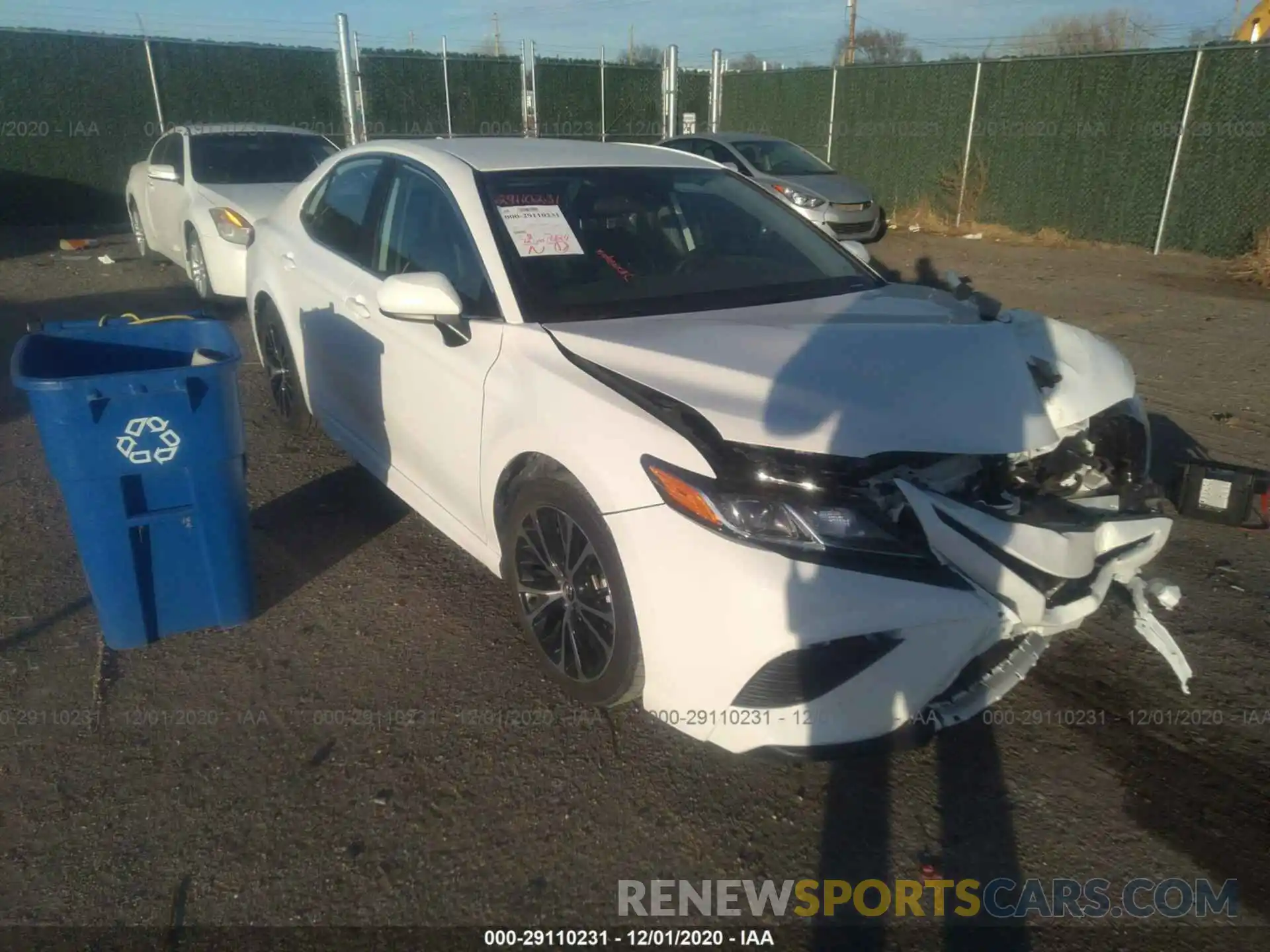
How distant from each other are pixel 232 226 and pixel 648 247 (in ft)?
19.2

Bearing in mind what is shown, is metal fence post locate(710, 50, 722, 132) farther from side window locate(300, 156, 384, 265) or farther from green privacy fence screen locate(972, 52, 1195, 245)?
side window locate(300, 156, 384, 265)

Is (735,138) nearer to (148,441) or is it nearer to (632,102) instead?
(632,102)

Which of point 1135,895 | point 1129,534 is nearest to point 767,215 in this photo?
point 1129,534

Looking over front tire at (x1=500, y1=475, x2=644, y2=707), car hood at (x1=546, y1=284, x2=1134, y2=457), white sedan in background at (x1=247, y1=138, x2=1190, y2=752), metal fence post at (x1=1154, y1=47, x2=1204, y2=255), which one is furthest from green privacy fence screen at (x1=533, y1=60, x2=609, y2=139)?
front tire at (x1=500, y1=475, x2=644, y2=707)

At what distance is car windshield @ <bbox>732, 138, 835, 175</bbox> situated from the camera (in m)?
13.8

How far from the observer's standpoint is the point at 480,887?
246cm

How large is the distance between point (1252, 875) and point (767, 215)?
291 centimetres

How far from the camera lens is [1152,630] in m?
2.84

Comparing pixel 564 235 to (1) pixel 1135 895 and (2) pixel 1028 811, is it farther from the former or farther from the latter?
(1) pixel 1135 895

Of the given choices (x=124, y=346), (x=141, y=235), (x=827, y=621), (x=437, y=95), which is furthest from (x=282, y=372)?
(x=437, y=95)

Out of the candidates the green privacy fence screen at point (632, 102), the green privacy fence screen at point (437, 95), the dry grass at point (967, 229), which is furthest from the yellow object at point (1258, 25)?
the green privacy fence screen at point (437, 95)

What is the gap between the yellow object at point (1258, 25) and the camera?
17547 mm

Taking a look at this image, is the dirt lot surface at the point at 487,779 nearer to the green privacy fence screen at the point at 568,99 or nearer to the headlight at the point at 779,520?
the headlight at the point at 779,520

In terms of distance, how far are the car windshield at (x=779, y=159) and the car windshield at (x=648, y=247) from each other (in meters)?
10.1
